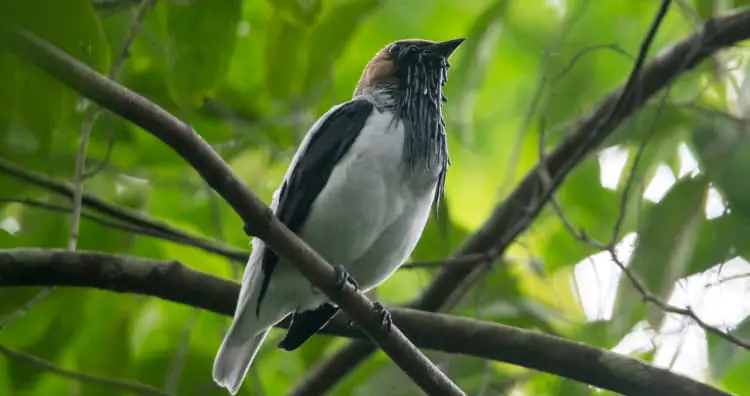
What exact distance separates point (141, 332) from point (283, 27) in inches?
44.1

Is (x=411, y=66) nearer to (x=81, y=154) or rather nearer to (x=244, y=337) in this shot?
(x=244, y=337)

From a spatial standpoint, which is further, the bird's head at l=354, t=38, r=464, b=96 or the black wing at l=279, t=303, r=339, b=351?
the bird's head at l=354, t=38, r=464, b=96

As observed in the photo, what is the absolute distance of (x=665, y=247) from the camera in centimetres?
304

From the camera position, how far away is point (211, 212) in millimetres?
3416

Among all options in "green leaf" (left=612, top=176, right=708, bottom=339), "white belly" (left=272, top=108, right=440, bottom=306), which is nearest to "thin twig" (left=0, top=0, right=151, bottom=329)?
"white belly" (left=272, top=108, right=440, bottom=306)

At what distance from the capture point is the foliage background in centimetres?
285

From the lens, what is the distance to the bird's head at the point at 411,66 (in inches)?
131

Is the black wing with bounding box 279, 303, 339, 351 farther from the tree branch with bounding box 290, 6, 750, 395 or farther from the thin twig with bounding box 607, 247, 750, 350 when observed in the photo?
the thin twig with bounding box 607, 247, 750, 350

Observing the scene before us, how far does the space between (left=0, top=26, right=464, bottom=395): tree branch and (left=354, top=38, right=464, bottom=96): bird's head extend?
0.95m

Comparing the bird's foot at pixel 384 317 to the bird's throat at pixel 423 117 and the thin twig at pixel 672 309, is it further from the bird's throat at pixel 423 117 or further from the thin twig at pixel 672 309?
the thin twig at pixel 672 309

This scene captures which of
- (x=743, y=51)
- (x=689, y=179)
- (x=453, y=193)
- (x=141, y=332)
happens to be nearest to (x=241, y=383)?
(x=141, y=332)

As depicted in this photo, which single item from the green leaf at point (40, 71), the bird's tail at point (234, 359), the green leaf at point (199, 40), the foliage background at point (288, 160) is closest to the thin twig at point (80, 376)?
the foliage background at point (288, 160)

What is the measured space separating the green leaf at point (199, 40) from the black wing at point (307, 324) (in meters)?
0.72

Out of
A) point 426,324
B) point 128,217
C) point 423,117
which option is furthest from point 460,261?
point 128,217
